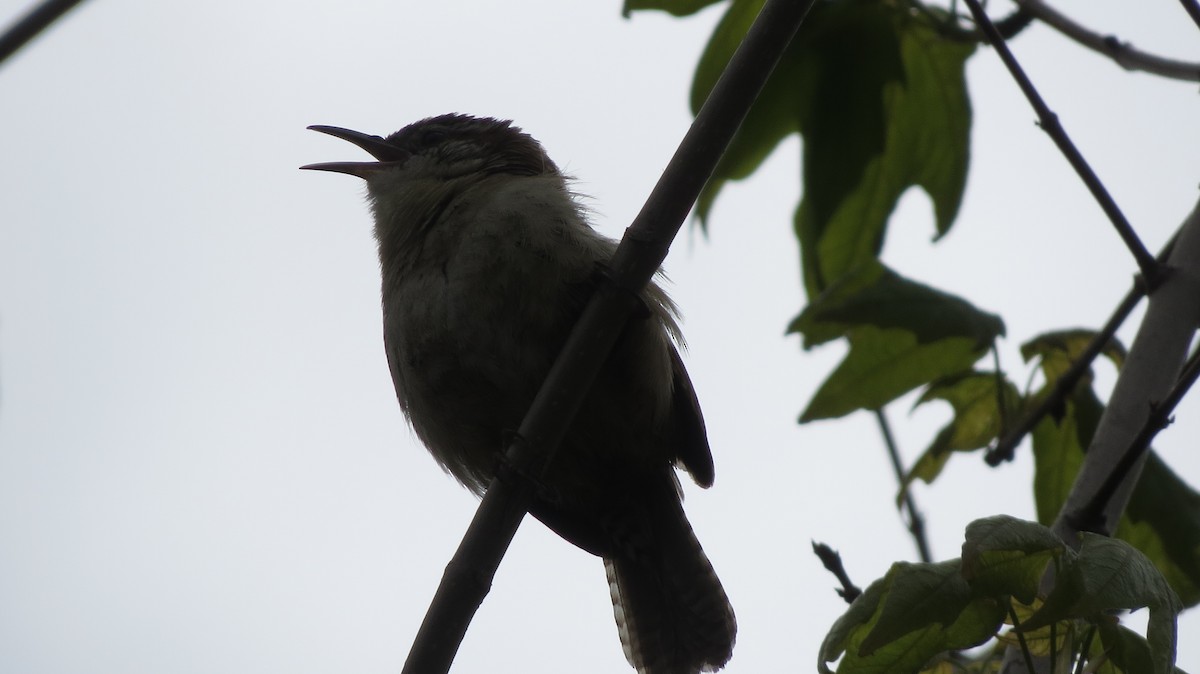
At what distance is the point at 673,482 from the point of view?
15.7ft

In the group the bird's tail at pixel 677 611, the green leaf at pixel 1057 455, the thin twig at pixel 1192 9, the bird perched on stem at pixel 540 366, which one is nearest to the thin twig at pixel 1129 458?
the green leaf at pixel 1057 455

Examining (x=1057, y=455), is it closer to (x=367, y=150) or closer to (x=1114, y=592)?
(x=1114, y=592)

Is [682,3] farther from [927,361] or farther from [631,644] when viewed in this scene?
[631,644]

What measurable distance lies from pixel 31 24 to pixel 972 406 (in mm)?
2679

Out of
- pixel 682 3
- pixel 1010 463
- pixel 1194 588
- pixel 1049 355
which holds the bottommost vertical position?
pixel 1194 588

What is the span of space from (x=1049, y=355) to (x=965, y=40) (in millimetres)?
1004

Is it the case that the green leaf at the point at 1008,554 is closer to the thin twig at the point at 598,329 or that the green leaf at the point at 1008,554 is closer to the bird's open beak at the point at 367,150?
the thin twig at the point at 598,329

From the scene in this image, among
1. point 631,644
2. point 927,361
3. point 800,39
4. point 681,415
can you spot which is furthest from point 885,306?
point 631,644

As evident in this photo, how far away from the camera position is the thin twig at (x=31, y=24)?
1.62 meters

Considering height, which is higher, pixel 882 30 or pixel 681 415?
pixel 882 30

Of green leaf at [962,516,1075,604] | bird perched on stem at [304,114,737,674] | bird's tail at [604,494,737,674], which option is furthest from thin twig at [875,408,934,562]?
green leaf at [962,516,1075,604]

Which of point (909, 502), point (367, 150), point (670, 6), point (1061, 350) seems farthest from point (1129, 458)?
point (367, 150)

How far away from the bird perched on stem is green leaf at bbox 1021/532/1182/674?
5.97ft

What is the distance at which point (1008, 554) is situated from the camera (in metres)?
2.29
